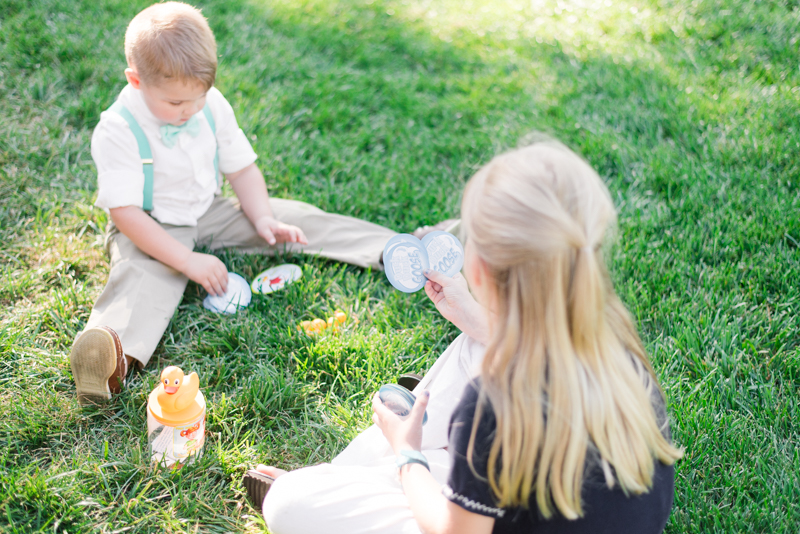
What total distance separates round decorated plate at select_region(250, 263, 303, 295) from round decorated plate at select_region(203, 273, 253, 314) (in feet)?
0.14

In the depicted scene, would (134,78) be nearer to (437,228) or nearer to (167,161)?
(167,161)

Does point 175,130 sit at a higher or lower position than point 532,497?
higher

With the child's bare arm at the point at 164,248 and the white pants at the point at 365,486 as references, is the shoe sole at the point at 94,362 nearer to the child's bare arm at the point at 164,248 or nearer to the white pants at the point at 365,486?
the child's bare arm at the point at 164,248

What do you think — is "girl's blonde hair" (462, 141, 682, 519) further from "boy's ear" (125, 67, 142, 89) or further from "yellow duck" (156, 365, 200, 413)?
"boy's ear" (125, 67, 142, 89)

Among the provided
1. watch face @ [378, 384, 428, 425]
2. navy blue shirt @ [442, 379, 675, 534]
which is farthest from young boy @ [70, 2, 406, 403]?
navy blue shirt @ [442, 379, 675, 534]

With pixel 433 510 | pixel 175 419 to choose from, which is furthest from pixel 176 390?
pixel 433 510

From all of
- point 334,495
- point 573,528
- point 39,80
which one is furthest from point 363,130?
point 573,528

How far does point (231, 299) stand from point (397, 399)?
965 millimetres

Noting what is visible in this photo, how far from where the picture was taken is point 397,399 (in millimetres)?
1767

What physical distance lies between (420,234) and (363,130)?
1012 millimetres

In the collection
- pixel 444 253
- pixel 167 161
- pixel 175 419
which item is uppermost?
pixel 167 161

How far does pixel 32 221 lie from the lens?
270 centimetres

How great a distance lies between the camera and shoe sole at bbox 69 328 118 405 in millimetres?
1963

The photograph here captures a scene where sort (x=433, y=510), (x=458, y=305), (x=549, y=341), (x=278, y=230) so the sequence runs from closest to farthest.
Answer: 1. (x=549, y=341)
2. (x=433, y=510)
3. (x=458, y=305)
4. (x=278, y=230)
